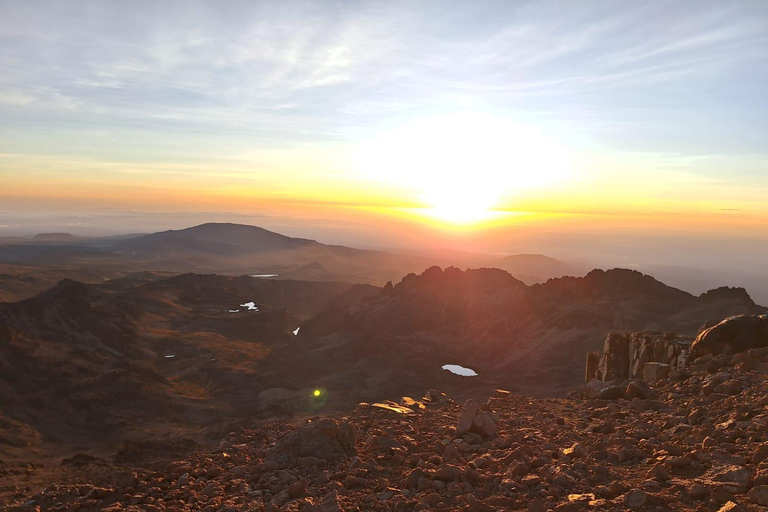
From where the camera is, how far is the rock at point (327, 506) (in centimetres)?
784

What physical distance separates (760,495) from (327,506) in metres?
6.01

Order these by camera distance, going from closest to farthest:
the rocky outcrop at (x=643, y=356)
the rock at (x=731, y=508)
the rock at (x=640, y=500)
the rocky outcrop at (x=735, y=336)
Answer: the rock at (x=731, y=508)
the rock at (x=640, y=500)
the rocky outcrop at (x=735, y=336)
the rocky outcrop at (x=643, y=356)

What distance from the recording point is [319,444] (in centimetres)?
1034

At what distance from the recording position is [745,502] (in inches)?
261

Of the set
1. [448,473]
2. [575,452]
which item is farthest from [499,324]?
[448,473]

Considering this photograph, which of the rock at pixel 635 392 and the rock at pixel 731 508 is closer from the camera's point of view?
the rock at pixel 731 508

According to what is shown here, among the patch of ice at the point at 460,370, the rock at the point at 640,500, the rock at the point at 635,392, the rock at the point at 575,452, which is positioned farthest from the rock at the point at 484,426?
the patch of ice at the point at 460,370

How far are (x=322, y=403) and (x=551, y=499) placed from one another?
4734 cm

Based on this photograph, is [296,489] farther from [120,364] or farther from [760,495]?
[120,364]

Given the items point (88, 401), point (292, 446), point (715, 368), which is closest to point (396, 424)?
point (292, 446)

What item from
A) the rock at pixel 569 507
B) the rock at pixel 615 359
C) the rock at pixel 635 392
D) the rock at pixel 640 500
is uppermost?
the rock at pixel 640 500

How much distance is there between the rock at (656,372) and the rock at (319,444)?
37.1 feet

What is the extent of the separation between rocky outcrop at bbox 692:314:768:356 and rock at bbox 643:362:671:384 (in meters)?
1.38

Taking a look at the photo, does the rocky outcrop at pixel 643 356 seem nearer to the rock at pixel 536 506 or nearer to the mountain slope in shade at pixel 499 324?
the rock at pixel 536 506
